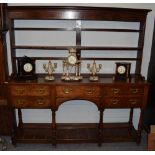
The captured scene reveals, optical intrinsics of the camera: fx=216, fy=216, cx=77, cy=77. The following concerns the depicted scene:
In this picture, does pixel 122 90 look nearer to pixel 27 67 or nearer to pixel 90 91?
pixel 90 91

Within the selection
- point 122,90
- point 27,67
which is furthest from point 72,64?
point 122,90

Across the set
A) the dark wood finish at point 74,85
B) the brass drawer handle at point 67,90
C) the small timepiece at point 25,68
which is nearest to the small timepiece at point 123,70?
the dark wood finish at point 74,85

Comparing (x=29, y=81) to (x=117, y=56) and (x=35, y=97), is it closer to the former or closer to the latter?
(x=35, y=97)

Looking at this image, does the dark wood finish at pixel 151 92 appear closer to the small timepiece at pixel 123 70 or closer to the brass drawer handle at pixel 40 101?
the small timepiece at pixel 123 70

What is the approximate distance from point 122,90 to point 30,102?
1.18 meters

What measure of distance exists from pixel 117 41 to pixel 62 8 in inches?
36.5

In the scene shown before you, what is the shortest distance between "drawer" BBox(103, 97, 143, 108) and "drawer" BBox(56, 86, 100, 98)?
176 mm

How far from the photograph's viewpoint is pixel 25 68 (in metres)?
2.80

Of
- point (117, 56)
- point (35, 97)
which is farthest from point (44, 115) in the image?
point (117, 56)

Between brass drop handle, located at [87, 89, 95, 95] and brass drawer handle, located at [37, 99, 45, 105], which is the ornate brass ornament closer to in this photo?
brass drop handle, located at [87, 89, 95, 95]

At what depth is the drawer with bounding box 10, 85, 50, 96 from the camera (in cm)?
267

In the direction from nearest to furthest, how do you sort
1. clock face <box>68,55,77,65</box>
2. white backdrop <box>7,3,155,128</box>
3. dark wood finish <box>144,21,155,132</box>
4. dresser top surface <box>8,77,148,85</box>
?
dresser top surface <box>8,77,148,85</box>
clock face <box>68,55,77,65</box>
white backdrop <box>7,3,155,128</box>
dark wood finish <box>144,21,155,132</box>

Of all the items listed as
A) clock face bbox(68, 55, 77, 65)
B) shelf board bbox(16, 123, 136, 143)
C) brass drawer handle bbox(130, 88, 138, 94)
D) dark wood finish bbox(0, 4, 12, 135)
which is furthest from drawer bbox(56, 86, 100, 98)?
dark wood finish bbox(0, 4, 12, 135)

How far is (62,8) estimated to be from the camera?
2637 millimetres
